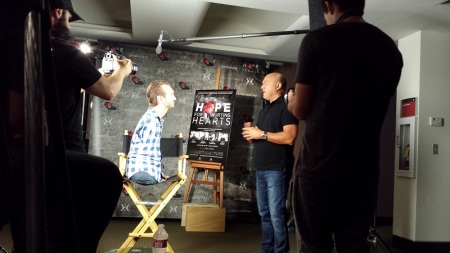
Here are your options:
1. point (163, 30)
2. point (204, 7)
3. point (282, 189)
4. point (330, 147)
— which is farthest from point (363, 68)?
point (163, 30)

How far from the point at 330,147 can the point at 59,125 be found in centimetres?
97

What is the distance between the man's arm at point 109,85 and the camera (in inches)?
54.9

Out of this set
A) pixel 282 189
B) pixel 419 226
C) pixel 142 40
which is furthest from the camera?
pixel 142 40

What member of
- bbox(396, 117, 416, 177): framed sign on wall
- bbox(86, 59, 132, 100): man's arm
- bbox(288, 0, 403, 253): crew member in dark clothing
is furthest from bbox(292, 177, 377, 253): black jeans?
bbox(396, 117, 416, 177): framed sign on wall

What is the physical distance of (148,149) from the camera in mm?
3105

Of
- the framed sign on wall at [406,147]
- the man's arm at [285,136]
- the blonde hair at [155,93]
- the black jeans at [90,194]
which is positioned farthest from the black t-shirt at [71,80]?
the framed sign on wall at [406,147]

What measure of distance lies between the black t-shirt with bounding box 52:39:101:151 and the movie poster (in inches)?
125

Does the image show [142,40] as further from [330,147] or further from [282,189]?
[330,147]

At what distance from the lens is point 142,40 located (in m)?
4.77

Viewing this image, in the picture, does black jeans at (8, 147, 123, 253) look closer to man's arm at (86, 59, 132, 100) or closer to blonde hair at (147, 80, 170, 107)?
man's arm at (86, 59, 132, 100)

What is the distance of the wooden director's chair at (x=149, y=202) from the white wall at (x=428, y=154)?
2375 mm

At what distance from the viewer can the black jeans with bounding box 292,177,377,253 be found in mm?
1290

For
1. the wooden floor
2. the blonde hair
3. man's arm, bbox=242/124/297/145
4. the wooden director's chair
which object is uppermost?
the blonde hair

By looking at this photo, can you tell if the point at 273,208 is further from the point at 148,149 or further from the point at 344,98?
the point at 344,98
